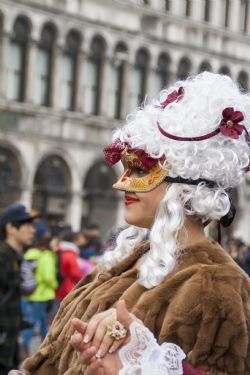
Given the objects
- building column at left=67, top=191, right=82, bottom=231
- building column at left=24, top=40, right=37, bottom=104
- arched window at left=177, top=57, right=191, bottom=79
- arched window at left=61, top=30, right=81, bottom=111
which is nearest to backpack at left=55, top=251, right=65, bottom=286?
building column at left=24, top=40, right=37, bottom=104

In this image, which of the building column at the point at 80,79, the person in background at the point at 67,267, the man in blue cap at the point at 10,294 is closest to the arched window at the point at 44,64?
the building column at the point at 80,79

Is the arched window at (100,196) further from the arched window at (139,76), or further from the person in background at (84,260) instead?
the person in background at (84,260)

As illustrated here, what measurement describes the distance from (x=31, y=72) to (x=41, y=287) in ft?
47.7

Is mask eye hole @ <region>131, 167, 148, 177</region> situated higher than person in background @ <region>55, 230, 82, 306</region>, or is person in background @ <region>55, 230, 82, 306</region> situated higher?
mask eye hole @ <region>131, 167, 148, 177</region>

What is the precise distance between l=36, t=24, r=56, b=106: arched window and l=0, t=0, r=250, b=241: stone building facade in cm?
3

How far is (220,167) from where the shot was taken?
10.1 ft

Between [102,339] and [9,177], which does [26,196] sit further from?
[102,339]

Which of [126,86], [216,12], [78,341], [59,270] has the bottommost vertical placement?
[59,270]

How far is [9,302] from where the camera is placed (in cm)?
662

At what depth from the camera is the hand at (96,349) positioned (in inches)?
102

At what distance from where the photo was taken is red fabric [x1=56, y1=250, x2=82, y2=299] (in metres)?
10.4

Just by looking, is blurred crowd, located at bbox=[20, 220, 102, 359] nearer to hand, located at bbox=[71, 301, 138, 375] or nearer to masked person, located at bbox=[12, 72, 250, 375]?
masked person, located at bbox=[12, 72, 250, 375]

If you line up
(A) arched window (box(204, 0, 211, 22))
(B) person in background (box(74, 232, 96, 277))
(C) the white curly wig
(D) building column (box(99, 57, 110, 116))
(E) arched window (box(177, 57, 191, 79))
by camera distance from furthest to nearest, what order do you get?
(A) arched window (box(204, 0, 211, 22)) < (E) arched window (box(177, 57, 191, 79)) < (D) building column (box(99, 57, 110, 116)) < (B) person in background (box(74, 232, 96, 277)) < (C) the white curly wig

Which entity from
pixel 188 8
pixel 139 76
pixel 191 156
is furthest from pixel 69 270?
→ pixel 188 8
